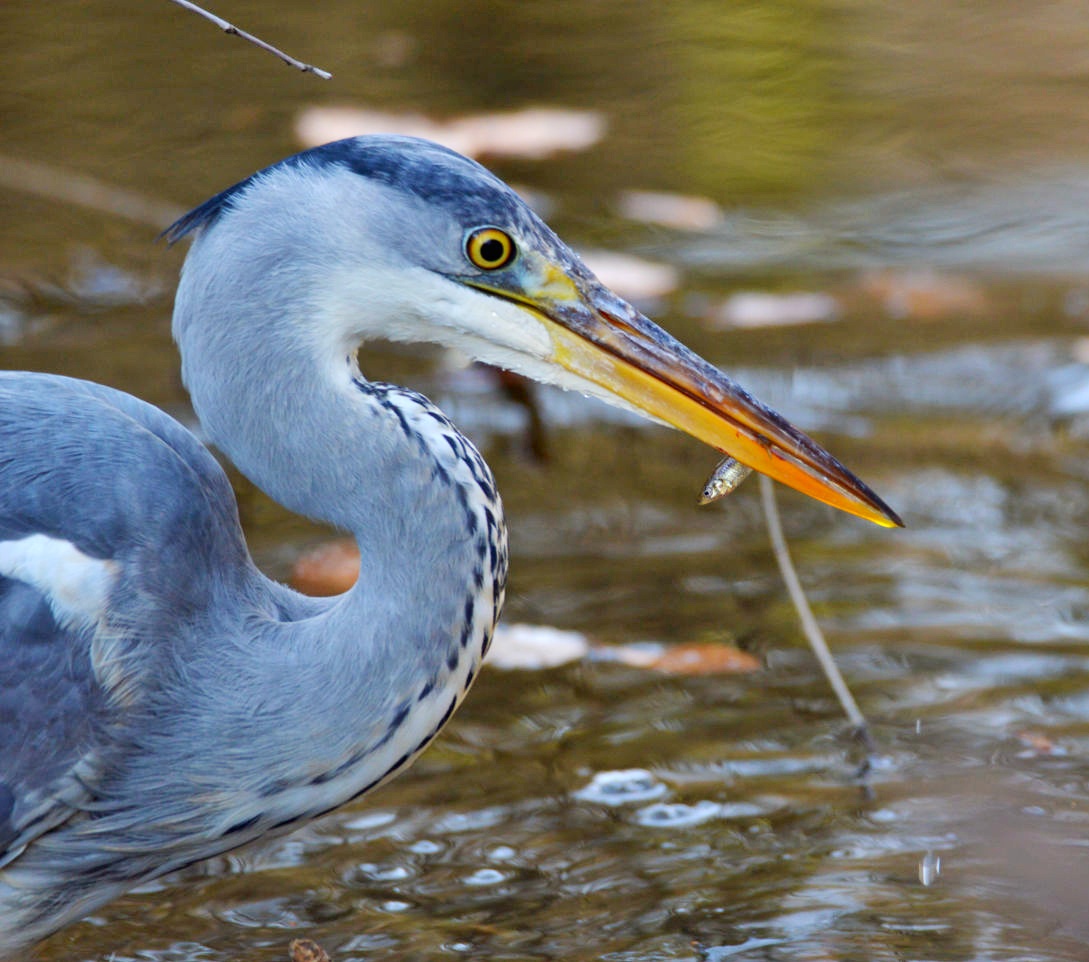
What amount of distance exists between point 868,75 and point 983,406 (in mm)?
3642

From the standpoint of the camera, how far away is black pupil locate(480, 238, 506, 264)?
9.16ft

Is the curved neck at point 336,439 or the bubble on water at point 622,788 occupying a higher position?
the curved neck at point 336,439

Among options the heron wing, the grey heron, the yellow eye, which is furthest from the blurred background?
the yellow eye

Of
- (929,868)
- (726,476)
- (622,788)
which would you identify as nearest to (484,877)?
(622,788)

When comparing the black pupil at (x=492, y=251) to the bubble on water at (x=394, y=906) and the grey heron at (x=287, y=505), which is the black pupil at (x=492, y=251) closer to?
the grey heron at (x=287, y=505)

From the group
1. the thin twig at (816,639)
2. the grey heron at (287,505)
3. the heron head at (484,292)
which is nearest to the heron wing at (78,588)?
the grey heron at (287,505)

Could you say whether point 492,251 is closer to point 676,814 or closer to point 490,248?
point 490,248

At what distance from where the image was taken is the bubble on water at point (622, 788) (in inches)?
145

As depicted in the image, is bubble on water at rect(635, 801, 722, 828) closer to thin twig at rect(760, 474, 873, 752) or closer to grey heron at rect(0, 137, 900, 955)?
thin twig at rect(760, 474, 873, 752)

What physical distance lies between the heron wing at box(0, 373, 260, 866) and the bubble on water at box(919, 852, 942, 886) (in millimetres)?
1502

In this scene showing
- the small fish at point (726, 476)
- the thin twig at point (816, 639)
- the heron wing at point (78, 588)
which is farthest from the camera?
the thin twig at point (816, 639)

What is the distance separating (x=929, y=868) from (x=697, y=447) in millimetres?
2184

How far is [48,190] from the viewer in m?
7.09

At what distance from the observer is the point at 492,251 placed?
2.80 meters
